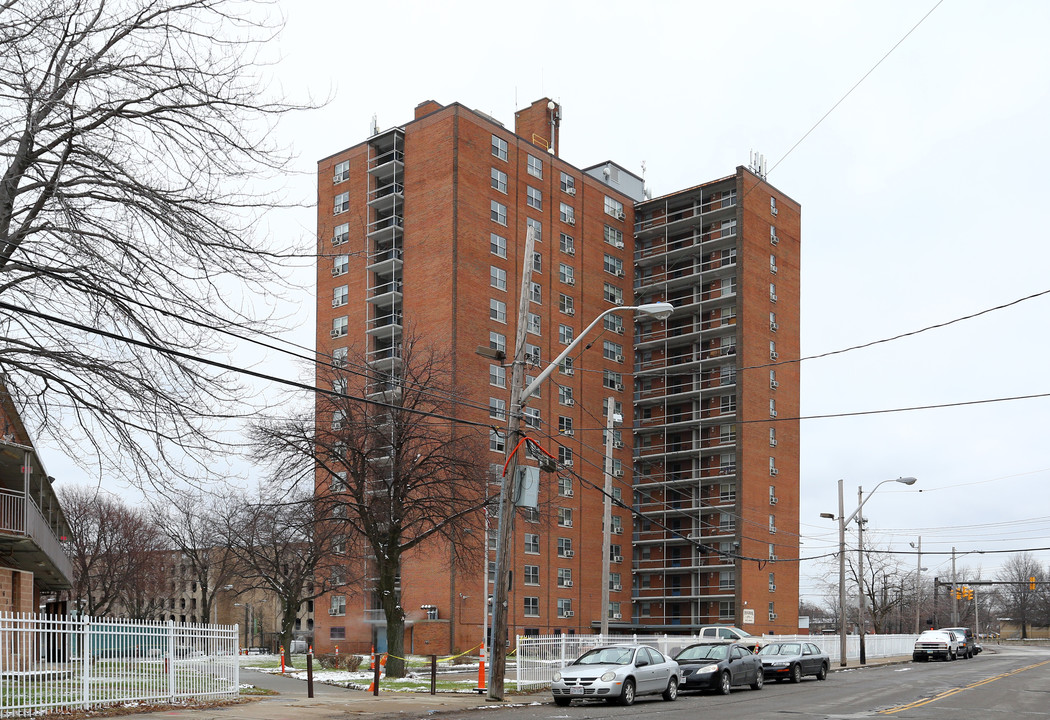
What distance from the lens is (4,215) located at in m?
13.5

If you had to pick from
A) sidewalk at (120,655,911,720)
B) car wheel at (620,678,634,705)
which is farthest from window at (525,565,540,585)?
car wheel at (620,678,634,705)

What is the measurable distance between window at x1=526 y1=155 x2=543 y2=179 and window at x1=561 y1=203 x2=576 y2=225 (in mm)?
3350

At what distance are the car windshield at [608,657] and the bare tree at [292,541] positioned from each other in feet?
40.6

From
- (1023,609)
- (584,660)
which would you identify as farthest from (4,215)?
(1023,609)

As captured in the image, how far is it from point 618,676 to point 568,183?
57.3 metres

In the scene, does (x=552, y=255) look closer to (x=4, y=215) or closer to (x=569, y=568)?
(x=569, y=568)

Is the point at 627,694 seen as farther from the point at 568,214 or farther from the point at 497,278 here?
the point at 568,214

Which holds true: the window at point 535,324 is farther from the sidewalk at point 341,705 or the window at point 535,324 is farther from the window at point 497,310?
the sidewalk at point 341,705

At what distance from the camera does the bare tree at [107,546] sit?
241 ft

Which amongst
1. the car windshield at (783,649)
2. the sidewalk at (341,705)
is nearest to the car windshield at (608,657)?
the sidewalk at (341,705)

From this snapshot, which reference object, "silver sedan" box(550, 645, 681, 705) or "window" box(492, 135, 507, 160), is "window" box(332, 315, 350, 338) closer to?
"window" box(492, 135, 507, 160)

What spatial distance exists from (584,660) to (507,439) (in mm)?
5817

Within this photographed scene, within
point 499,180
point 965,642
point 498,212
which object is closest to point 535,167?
point 499,180

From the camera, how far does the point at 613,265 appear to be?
80.9 m
